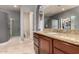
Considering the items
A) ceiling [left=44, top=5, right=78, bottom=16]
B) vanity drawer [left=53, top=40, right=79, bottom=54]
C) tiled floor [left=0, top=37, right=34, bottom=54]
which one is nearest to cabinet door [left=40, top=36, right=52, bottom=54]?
vanity drawer [left=53, top=40, right=79, bottom=54]

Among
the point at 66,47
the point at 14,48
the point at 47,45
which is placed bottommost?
the point at 14,48

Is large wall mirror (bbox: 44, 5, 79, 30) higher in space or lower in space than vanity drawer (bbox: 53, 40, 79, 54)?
higher

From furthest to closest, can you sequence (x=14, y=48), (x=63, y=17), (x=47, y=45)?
(x=14, y=48) → (x=63, y=17) → (x=47, y=45)

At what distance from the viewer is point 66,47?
1.44m

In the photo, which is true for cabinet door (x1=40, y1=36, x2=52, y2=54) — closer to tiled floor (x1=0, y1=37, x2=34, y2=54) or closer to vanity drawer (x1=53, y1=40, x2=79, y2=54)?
vanity drawer (x1=53, y1=40, x2=79, y2=54)

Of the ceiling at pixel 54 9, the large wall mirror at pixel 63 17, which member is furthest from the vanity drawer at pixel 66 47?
the ceiling at pixel 54 9

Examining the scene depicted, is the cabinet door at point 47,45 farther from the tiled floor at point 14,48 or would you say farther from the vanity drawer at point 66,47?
the tiled floor at point 14,48

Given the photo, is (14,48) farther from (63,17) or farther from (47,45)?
(63,17)

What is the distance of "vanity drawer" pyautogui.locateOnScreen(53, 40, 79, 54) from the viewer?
4.17 feet

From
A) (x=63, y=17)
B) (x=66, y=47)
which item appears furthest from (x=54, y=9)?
(x=66, y=47)

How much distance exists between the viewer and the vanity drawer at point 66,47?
1.27 meters

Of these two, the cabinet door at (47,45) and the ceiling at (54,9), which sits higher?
the ceiling at (54,9)
